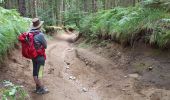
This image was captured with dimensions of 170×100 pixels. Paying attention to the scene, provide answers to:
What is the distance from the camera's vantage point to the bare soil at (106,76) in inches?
316

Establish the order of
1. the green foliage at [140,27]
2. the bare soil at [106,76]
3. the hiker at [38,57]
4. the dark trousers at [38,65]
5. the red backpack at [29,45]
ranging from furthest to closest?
the green foliage at [140,27] → the bare soil at [106,76] → the dark trousers at [38,65] → the hiker at [38,57] → the red backpack at [29,45]

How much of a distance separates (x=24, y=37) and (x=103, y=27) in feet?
23.2

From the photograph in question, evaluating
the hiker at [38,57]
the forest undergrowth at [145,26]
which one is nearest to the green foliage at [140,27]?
the forest undergrowth at [145,26]

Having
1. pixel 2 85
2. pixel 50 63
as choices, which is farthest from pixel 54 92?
pixel 50 63

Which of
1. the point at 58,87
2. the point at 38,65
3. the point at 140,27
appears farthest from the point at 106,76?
the point at 38,65

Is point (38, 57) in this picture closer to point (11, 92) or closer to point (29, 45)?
point (29, 45)

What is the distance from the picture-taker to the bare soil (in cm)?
804

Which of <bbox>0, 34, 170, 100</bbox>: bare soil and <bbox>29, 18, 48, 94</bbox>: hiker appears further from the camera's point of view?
<bbox>0, 34, 170, 100</bbox>: bare soil

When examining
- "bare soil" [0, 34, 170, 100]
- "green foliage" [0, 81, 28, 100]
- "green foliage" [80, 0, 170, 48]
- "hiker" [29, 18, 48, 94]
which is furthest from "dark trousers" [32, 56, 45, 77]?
"green foliage" [80, 0, 170, 48]

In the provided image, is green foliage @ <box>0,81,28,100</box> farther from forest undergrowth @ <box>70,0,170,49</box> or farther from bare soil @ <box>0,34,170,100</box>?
forest undergrowth @ <box>70,0,170,49</box>

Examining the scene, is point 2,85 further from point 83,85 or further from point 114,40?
point 114,40

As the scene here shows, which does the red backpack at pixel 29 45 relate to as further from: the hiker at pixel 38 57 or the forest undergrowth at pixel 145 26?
the forest undergrowth at pixel 145 26

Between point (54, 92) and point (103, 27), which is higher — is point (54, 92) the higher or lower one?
the lower one

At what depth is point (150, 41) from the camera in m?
9.58
